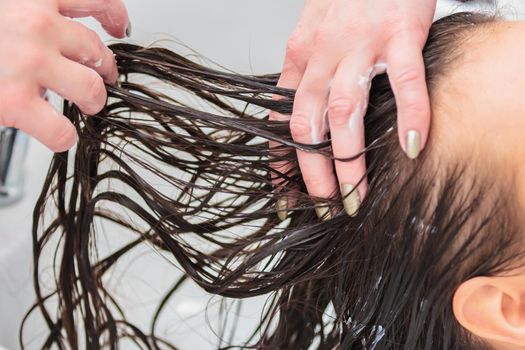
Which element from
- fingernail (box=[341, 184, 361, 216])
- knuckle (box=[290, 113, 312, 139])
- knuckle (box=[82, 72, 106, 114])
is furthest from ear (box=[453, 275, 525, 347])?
knuckle (box=[82, 72, 106, 114])

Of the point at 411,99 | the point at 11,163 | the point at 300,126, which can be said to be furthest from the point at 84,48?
the point at 11,163

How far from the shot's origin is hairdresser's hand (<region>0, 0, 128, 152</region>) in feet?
2.33

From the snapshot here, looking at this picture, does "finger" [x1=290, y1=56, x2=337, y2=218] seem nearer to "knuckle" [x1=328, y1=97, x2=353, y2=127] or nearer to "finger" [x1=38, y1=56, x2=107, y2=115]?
"knuckle" [x1=328, y1=97, x2=353, y2=127]

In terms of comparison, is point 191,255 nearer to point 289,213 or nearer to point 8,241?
point 289,213

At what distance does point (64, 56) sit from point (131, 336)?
0.65 metres

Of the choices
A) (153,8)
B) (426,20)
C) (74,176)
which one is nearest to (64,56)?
(74,176)

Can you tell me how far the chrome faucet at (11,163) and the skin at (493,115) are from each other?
0.74 m

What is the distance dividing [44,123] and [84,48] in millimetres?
97

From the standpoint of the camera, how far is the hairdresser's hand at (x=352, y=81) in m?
0.71

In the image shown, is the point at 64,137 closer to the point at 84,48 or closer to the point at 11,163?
the point at 84,48

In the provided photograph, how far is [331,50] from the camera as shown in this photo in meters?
0.80

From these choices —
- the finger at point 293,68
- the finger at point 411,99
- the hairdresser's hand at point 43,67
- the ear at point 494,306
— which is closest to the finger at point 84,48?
the hairdresser's hand at point 43,67

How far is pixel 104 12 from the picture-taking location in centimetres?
80

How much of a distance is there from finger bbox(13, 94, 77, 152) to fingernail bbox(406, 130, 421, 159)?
38 cm
